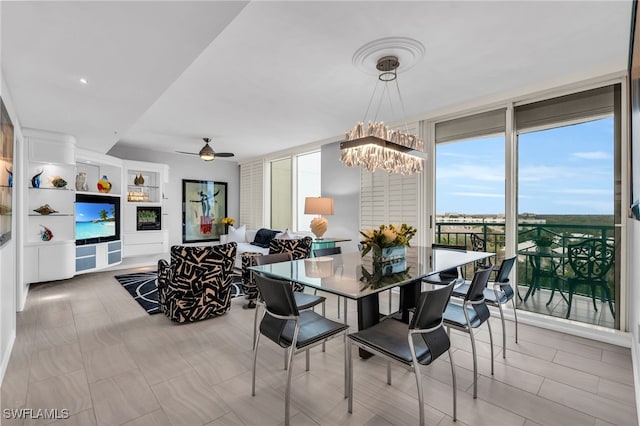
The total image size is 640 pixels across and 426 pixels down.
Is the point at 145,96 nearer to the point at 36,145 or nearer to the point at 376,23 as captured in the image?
the point at 376,23

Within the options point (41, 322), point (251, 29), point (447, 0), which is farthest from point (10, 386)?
point (447, 0)

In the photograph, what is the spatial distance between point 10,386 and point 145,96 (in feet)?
8.13

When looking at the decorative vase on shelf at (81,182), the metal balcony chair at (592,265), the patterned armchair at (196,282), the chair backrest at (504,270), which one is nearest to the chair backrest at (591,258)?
the metal balcony chair at (592,265)

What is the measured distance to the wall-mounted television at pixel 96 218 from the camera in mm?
4996

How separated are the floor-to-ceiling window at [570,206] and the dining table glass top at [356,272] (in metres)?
1.10

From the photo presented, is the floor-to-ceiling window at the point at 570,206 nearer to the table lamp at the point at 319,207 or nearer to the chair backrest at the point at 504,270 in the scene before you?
the chair backrest at the point at 504,270

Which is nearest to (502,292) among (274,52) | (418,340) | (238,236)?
(418,340)

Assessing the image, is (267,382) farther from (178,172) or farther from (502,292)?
(178,172)

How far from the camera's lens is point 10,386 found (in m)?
2.09

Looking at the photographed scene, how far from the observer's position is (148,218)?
627 cm

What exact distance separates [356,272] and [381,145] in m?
1.07

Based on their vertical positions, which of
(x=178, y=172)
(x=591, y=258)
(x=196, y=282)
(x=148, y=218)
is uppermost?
(x=178, y=172)

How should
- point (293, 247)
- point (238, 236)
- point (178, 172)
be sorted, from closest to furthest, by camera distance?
point (293, 247)
point (238, 236)
point (178, 172)

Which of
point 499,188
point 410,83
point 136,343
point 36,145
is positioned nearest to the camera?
point 136,343
